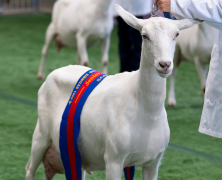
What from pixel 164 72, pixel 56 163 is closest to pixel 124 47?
pixel 56 163

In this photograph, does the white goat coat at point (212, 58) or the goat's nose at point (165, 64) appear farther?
the white goat coat at point (212, 58)

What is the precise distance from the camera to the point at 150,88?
1.98 meters

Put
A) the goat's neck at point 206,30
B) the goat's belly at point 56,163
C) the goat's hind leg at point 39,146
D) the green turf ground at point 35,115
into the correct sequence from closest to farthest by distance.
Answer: the goat's belly at point 56,163
the goat's hind leg at point 39,146
the green turf ground at point 35,115
the goat's neck at point 206,30

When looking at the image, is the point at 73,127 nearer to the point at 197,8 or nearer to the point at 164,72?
the point at 164,72

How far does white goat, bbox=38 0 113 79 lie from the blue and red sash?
3.04m

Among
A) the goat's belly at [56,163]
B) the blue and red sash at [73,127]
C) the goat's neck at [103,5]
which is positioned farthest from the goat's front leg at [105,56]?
the blue and red sash at [73,127]

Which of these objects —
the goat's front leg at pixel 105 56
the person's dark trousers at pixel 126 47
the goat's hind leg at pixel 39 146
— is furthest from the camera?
the goat's front leg at pixel 105 56

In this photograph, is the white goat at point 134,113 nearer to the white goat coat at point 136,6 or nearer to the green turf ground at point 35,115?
the green turf ground at point 35,115

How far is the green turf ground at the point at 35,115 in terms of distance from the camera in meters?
3.12

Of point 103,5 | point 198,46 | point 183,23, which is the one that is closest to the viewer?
point 183,23

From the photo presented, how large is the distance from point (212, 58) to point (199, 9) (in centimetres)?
40

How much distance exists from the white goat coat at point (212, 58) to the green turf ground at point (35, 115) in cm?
82

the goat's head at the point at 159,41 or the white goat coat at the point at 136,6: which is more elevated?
the goat's head at the point at 159,41

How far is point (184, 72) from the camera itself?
6.71 meters
